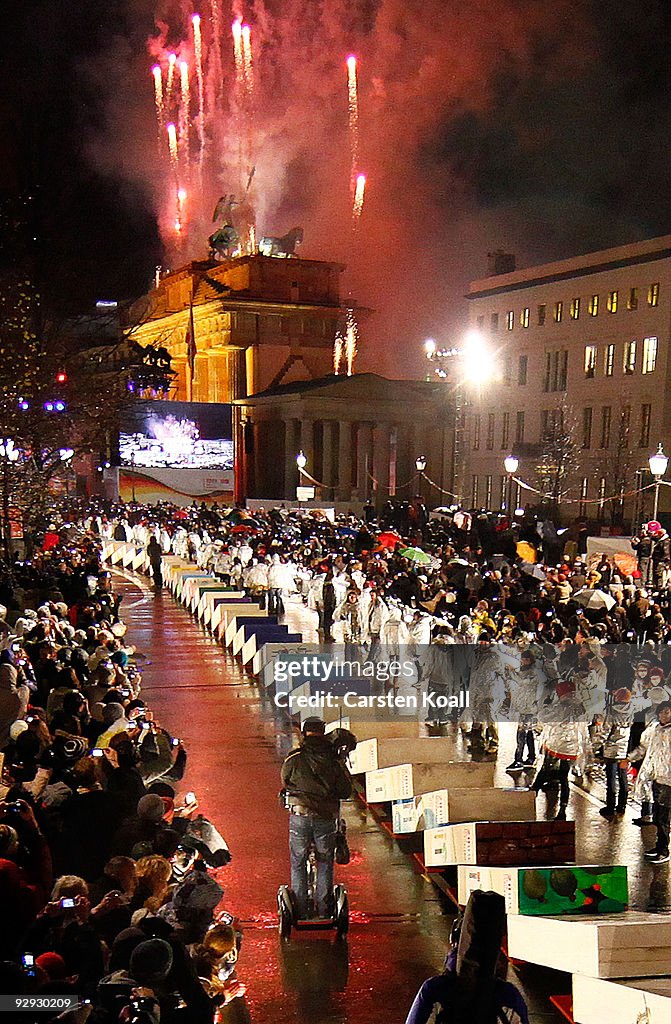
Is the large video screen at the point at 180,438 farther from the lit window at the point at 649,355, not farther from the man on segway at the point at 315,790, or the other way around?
the man on segway at the point at 315,790

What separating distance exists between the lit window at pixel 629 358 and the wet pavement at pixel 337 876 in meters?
35.7

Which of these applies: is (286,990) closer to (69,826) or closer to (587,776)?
(69,826)

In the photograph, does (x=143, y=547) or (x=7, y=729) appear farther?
(x=143, y=547)

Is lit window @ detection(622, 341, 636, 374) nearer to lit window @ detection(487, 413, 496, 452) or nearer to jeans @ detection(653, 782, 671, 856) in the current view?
lit window @ detection(487, 413, 496, 452)

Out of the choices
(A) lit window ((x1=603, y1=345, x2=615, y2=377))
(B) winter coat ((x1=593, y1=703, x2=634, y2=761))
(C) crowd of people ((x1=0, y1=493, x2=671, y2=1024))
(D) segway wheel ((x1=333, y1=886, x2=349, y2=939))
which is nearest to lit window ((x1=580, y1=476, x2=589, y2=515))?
(A) lit window ((x1=603, y1=345, x2=615, y2=377))

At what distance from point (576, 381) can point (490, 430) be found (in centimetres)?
748

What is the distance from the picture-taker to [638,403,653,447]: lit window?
44312 mm

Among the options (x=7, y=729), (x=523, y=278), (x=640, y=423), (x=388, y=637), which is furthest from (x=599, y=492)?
(x=7, y=729)

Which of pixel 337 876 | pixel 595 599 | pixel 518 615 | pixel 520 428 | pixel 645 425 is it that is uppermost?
pixel 645 425

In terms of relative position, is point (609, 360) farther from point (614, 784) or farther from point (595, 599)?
point (614, 784)

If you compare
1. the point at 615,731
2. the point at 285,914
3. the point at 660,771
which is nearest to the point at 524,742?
the point at 615,731

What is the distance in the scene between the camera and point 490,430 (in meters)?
55.6

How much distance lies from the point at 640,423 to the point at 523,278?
43.4ft

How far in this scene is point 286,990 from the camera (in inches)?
259
